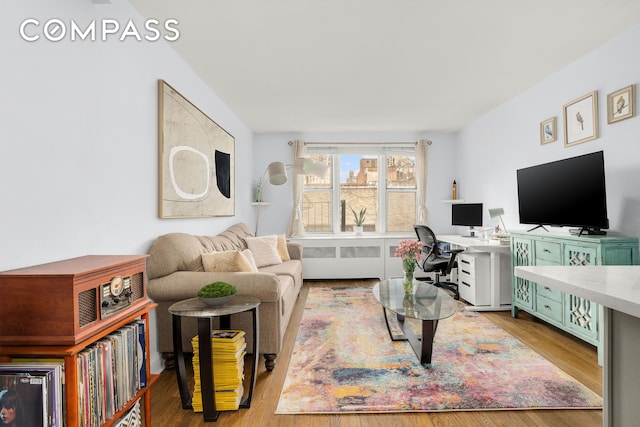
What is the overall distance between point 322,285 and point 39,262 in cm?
404

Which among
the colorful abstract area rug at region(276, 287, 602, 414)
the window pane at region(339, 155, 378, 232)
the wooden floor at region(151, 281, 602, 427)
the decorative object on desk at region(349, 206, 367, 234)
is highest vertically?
the window pane at region(339, 155, 378, 232)

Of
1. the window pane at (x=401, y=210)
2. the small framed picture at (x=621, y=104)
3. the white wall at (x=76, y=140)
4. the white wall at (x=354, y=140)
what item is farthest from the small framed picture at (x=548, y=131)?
the white wall at (x=76, y=140)

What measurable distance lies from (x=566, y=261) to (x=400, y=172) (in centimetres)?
332

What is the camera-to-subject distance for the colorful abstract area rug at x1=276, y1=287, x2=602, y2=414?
1.97 meters

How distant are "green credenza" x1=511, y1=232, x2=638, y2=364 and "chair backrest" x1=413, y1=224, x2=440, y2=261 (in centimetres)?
90

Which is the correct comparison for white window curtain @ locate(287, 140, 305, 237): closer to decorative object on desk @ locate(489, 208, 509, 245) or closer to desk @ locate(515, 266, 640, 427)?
decorative object on desk @ locate(489, 208, 509, 245)

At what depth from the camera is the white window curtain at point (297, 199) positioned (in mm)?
5555

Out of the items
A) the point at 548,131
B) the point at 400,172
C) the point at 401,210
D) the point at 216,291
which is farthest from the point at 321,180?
the point at 216,291

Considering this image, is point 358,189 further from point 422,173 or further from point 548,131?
point 548,131

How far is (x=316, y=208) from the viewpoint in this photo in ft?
19.1

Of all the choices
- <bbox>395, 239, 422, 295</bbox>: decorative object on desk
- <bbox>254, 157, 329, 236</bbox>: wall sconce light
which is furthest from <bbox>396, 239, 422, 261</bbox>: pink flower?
<bbox>254, 157, 329, 236</bbox>: wall sconce light

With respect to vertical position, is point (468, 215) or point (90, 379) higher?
point (468, 215)

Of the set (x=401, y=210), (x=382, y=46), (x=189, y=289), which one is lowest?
(x=189, y=289)

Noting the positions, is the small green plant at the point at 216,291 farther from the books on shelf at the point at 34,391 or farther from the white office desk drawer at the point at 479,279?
the white office desk drawer at the point at 479,279
